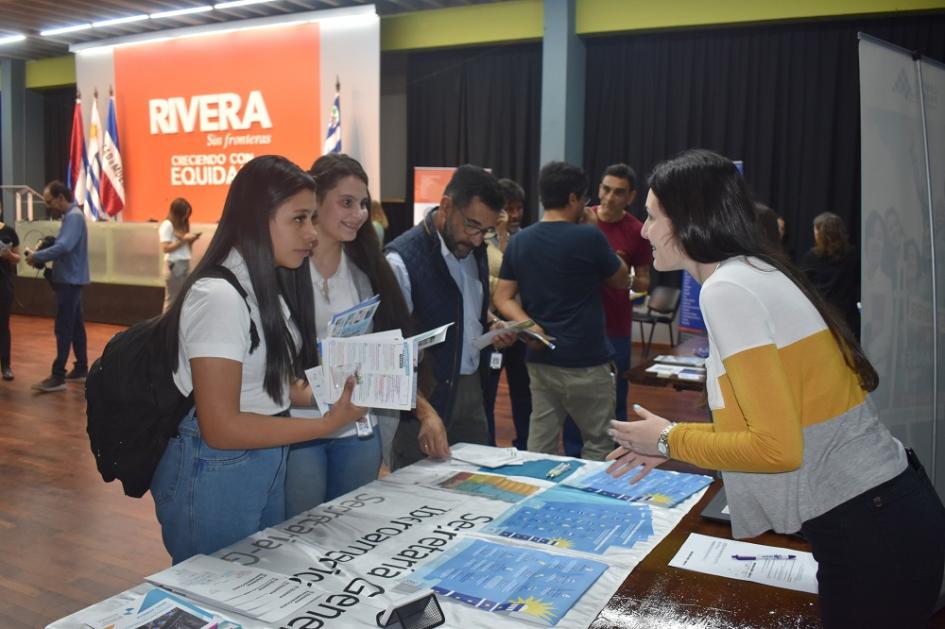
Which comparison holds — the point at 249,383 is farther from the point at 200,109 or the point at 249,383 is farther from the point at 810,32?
the point at 200,109

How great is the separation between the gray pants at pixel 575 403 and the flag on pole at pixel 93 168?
875cm

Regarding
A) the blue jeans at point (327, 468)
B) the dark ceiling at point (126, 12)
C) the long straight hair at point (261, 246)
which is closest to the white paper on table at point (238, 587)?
the long straight hair at point (261, 246)

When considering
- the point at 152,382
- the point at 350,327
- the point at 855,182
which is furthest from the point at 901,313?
the point at 855,182

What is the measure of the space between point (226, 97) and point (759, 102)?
19.7 ft

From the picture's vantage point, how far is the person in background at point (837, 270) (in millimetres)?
5047

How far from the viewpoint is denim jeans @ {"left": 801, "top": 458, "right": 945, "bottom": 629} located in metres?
1.14

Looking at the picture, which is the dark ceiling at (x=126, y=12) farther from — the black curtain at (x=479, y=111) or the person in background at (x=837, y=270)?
the person in background at (x=837, y=270)

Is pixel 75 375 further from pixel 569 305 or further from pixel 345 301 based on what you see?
pixel 345 301

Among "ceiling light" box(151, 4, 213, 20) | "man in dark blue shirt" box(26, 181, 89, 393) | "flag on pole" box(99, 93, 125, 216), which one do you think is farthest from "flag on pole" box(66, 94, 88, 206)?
"man in dark blue shirt" box(26, 181, 89, 393)

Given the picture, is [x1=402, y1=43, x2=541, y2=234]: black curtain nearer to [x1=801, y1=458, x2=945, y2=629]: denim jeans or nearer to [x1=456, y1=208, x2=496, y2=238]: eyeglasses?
[x1=456, y1=208, x2=496, y2=238]: eyeglasses

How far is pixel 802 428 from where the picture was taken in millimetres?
1155

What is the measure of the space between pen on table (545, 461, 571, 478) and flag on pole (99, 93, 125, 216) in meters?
9.69

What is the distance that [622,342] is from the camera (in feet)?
12.8

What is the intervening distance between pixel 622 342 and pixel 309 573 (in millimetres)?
2692
